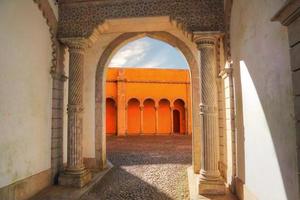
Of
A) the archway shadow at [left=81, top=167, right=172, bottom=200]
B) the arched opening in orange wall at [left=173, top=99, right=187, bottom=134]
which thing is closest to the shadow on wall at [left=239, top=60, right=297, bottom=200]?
the archway shadow at [left=81, top=167, right=172, bottom=200]

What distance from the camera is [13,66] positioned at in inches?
166

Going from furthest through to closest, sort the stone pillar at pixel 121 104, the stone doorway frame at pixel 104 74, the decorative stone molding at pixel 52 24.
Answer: the stone pillar at pixel 121 104, the stone doorway frame at pixel 104 74, the decorative stone molding at pixel 52 24

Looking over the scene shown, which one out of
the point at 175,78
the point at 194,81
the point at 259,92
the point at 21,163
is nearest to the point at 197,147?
the point at 194,81

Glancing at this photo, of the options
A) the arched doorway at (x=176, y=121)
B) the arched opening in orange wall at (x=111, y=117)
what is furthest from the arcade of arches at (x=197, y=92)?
the arched doorway at (x=176, y=121)

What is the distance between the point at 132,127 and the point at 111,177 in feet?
48.7

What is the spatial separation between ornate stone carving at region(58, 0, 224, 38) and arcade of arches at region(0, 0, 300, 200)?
0.02 meters

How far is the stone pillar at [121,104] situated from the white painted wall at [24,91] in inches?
569

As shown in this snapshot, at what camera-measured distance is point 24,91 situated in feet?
14.9

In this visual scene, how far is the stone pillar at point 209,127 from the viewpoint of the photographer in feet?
15.8

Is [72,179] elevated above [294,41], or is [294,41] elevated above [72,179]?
[294,41]

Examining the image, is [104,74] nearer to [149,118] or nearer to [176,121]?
[149,118]

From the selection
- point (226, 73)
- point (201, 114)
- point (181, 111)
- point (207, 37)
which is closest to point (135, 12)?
point (207, 37)

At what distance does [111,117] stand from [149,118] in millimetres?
3161

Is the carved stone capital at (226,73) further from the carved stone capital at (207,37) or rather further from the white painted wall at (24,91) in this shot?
the white painted wall at (24,91)
